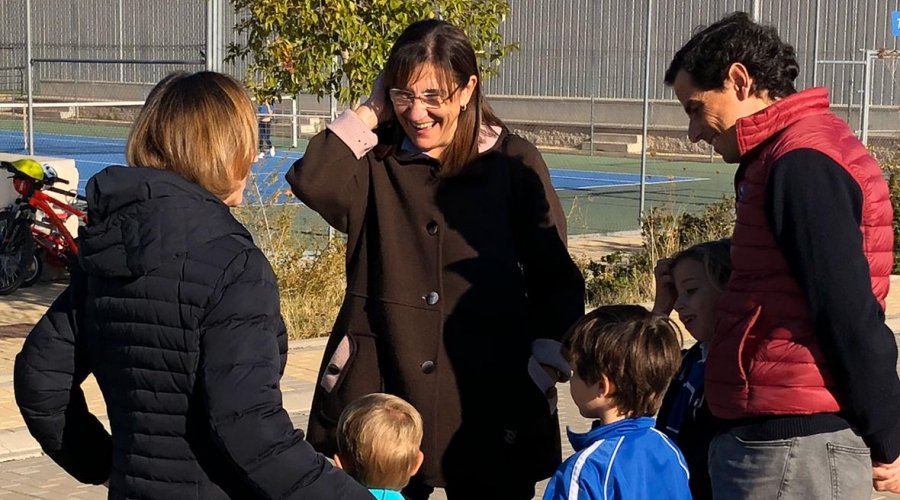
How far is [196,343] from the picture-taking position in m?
2.65

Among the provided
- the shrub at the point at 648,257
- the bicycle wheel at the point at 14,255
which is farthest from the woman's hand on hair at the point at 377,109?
the bicycle wheel at the point at 14,255

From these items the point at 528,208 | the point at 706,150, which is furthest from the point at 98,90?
the point at 528,208

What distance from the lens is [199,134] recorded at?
2721mm

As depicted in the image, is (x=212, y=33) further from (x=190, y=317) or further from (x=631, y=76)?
(x=631, y=76)

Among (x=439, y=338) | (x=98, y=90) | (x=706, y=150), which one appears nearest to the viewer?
(x=439, y=338)

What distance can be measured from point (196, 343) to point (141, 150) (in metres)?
0.42

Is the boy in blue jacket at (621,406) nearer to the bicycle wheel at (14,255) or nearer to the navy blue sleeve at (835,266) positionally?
the navy blue sleeve at (835,266)

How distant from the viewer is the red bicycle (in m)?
11.7

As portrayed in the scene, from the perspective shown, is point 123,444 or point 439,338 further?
point 439,338

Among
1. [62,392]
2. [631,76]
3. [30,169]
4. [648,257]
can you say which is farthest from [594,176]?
[62,392]

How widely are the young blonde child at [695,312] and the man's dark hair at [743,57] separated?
0.61m

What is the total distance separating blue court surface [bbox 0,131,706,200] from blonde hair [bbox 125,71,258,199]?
18.2 meters

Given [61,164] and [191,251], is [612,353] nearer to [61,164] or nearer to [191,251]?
[191,251]

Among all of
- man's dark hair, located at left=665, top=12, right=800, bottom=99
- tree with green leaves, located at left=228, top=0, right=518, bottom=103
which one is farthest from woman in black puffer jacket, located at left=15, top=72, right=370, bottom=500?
tree with green leaves, located at left=228, top=0, right=518, bottom=103
